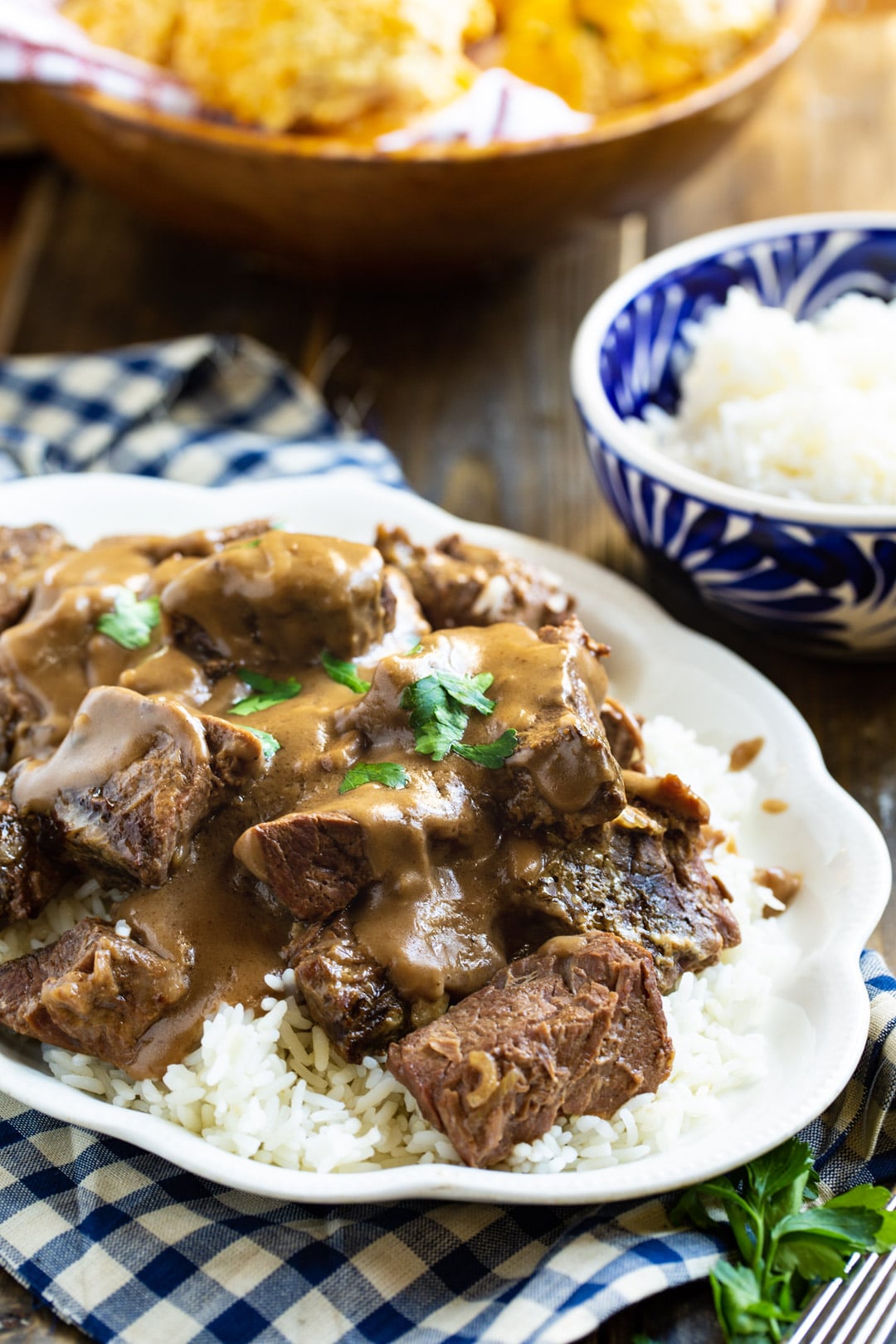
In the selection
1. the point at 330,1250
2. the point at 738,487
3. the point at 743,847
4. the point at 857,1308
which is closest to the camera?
the point at 857,1308

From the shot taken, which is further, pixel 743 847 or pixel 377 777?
pixel 743 847

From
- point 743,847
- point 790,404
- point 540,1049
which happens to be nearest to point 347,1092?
point 540,1049

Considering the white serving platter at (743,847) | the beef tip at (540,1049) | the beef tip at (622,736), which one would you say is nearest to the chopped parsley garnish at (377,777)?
the beef tip at (540,1049)

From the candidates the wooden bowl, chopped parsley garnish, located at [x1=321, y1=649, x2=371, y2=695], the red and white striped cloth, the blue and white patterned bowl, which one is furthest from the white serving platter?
the red and white striped cloth

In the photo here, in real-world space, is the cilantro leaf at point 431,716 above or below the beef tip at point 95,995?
above

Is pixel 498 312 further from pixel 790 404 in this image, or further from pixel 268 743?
pixel 268 743

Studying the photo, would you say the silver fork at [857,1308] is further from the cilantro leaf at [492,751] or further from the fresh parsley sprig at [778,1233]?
the cilantro leaf at [492,751]

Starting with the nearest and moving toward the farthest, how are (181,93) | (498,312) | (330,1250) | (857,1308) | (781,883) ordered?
(857,1308), (330,1250), (781,883), (181,93), (498,312)
